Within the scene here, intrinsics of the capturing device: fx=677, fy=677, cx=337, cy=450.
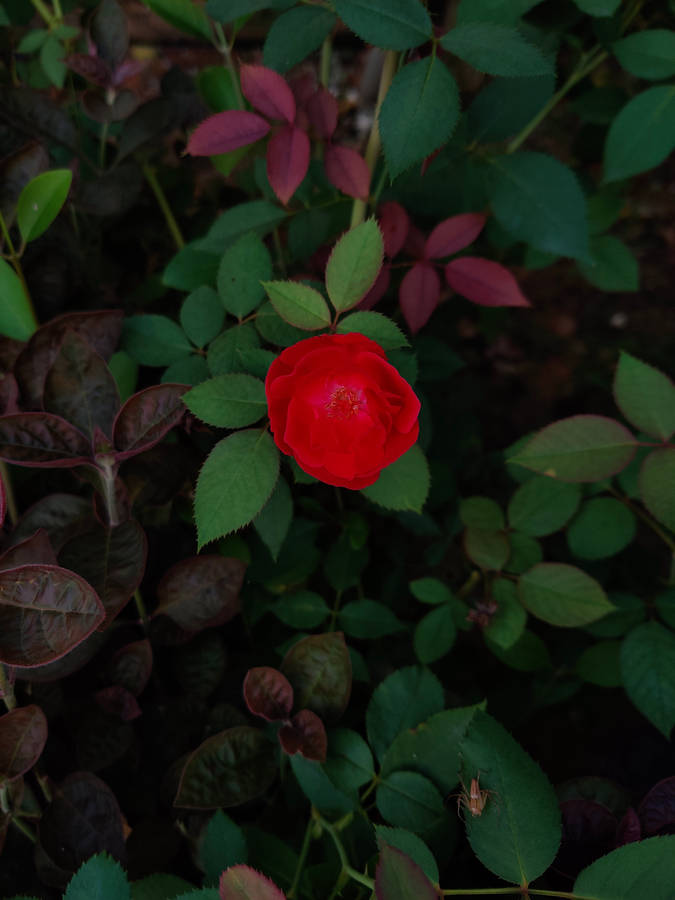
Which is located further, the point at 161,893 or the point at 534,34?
the point at 534,34

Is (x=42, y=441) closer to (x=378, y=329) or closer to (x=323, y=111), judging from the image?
(x=378, y=329)

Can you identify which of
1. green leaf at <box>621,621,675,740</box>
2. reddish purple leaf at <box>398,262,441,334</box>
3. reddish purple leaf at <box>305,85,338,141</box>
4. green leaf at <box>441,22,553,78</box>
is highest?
green leaf at <box>441,22,553,78</box>

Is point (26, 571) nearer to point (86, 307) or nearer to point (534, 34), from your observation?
point (86, 307)

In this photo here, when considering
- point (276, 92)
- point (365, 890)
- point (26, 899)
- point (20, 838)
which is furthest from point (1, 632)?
point (276, 92)

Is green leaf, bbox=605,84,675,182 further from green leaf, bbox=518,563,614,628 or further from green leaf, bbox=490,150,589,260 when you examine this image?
green leaf, bbox=518,563,614,628

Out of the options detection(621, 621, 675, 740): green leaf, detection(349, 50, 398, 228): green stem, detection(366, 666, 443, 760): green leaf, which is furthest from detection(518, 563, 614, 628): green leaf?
detection(349, 50, 398, 228): green stem

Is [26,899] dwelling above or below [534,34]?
below

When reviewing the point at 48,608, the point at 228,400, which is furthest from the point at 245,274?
the point at 48,608
